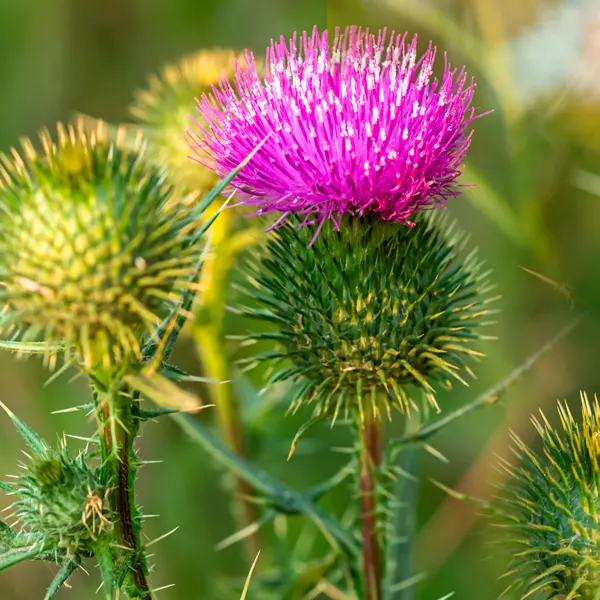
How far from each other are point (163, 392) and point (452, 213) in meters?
4.30

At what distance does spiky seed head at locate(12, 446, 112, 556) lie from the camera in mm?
2096

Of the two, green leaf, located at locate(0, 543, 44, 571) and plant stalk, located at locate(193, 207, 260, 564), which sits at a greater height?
plant stalk, located at locate(193, 207, 260, 564)

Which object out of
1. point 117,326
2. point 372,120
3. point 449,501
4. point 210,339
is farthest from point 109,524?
point 449,501

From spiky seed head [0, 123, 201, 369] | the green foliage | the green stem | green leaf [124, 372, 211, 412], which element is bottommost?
the green stem

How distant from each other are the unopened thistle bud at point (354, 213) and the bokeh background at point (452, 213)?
108 cm

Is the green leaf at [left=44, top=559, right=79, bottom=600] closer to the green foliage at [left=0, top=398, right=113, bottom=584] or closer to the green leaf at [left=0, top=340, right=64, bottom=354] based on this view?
the green foliage at [left=0, top=398, right=113, bottom=584]

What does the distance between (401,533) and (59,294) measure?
6.23ft

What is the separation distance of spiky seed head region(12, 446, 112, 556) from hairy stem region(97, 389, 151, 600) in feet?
0.17

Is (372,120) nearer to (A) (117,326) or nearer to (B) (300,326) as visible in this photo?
(B) (300,326)

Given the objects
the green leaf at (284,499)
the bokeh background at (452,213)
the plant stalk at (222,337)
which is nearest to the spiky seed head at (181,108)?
the plant stalk at (222,337)

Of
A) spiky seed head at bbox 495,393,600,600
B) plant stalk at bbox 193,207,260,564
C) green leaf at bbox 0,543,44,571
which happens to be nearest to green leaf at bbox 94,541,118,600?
green leaf at bbox 0,543,44,571

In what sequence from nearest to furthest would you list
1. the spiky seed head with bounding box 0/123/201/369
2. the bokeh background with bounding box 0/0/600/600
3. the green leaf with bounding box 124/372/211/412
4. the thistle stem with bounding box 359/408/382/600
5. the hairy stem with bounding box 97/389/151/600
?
the green leaf with bounding box 124/372/211/412 → the spiky seed head with bounding box 0/123/201/369 → the hairy stem with bounding box 97/389/151/600 → the thistle stem with bounding box 359/408/382/600 → the bokeh background with bounding box 0/0/600/600

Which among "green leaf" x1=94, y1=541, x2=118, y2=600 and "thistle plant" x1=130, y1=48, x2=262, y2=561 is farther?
"thistle plant" x1=130, y1=48, x2=262, y2=561

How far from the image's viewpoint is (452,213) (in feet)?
19.3
